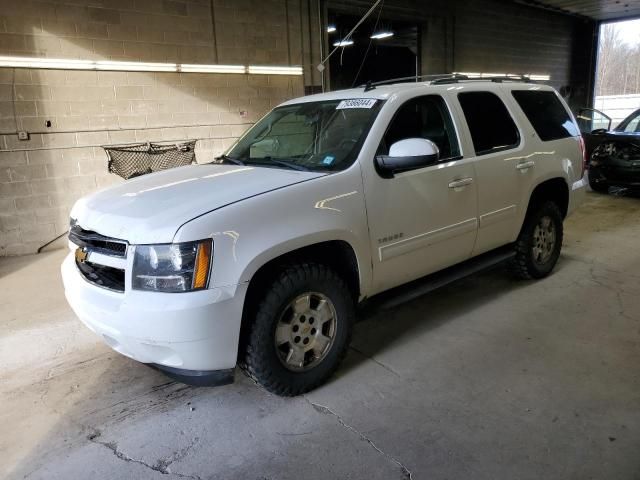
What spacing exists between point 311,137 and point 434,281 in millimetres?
1391

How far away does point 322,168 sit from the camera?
3166 mm

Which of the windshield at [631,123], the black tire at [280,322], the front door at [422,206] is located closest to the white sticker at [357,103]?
the front door at [422,206]

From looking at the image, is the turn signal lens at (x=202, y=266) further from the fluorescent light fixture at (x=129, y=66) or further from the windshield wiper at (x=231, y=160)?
the fluorescent light fixture at (x=129, y=66)

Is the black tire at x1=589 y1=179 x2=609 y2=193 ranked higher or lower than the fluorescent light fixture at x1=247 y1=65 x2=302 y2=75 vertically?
lower

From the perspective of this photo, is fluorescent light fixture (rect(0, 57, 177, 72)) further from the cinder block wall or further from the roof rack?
the roof rack

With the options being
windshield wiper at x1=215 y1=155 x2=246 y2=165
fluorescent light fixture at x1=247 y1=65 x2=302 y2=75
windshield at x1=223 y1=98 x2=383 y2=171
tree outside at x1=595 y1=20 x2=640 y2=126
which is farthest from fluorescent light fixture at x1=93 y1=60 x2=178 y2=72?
tree outside at x1=595 y1=20 x2=640 y2=126

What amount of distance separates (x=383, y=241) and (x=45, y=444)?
224 centimetres

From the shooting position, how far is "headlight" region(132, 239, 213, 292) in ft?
8.12

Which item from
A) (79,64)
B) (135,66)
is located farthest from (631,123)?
(79,64)

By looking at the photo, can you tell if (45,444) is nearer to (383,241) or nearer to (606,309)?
(383,241)

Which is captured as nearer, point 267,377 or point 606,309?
point 267,377

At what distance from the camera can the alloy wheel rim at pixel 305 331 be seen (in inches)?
115

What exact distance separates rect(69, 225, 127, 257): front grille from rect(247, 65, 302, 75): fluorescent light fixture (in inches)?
248

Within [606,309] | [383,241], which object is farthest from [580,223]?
[383,241]
